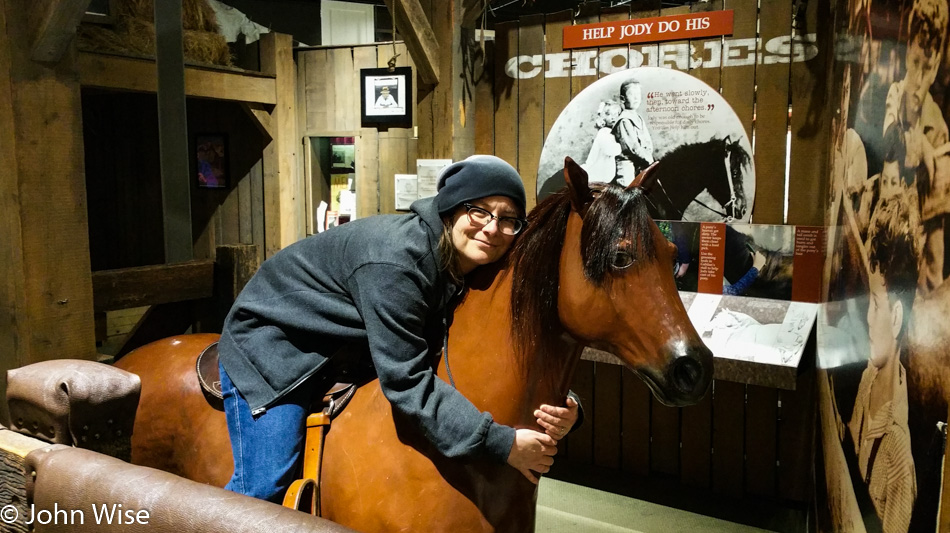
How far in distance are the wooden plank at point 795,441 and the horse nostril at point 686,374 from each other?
2.10 meters

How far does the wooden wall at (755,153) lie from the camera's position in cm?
298

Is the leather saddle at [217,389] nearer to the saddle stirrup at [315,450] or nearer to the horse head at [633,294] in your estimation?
the saddle stirrup at [315,450]

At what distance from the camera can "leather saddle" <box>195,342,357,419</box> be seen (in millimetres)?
1641

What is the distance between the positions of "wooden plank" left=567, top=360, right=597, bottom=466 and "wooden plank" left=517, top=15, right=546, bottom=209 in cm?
96

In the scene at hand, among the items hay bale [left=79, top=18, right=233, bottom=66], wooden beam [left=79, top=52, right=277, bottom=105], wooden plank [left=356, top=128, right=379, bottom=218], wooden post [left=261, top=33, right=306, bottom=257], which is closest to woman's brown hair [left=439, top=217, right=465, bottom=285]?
wooden beam [left=79, top=52, right=277, bottom=105]

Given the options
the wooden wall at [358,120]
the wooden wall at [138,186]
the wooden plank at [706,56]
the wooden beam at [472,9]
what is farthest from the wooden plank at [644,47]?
the wooden wall at [138,186]

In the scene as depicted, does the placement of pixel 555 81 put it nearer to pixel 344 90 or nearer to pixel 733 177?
pixel 733 177

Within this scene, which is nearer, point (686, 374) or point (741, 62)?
point (686, 374)

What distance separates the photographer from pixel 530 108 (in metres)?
3.59

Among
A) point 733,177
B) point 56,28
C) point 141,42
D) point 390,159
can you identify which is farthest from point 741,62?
point 141,42

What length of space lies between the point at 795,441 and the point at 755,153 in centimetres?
137

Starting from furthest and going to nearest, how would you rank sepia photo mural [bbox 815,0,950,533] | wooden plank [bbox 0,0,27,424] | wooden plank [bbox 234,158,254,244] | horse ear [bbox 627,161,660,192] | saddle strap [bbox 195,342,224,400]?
1. wooden plank [bbox 234,158,254,244]
2. wooden plank [bbox 0,0,27,424]
3. saddle strap [bbox 195,342,224,400]
4. horse ear [bbox 627,161,660,192]
5. sepia photo mural [bbox 815,0,950,533]

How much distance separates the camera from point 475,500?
4.78 ft

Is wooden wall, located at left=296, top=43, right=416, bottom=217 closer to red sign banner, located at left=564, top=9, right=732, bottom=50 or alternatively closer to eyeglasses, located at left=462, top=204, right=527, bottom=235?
red sign banner, located at left=564, top=9, right=732, bottom=50
